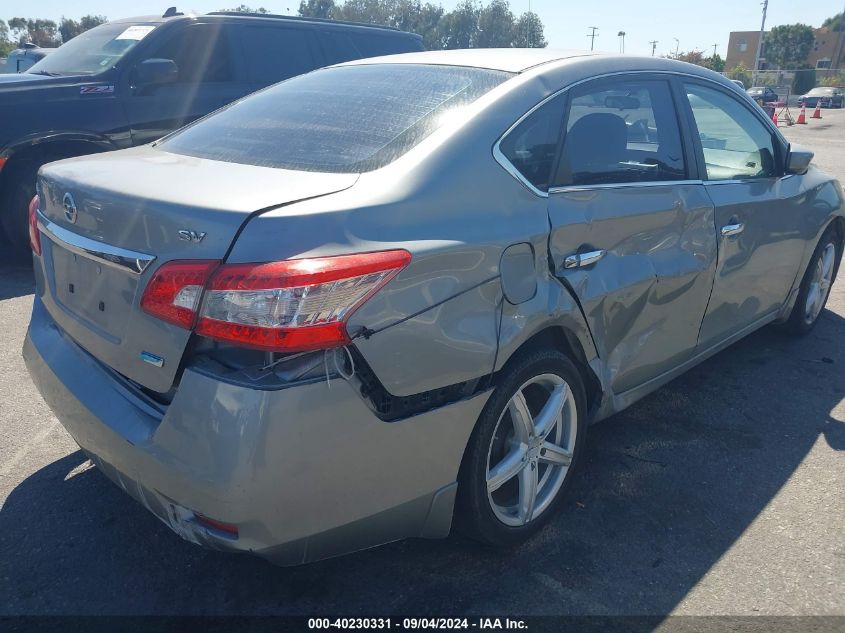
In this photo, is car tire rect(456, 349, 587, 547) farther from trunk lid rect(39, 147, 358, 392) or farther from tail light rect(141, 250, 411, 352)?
trunk lid rect(39, 147, 358, 392)

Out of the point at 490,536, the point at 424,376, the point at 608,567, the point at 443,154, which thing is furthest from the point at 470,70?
the point at 608,567

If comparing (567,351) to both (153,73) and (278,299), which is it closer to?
(278,299)

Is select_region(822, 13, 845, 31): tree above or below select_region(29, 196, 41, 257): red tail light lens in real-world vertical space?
above

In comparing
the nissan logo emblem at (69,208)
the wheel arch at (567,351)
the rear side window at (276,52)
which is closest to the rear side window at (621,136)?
the wheel arch at (567,351)

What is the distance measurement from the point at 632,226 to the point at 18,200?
5.16 metres

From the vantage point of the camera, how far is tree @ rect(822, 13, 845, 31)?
8106 centimetres

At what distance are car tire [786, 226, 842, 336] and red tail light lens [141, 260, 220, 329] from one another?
4.01 m

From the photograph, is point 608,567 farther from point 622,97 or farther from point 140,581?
point 622,97

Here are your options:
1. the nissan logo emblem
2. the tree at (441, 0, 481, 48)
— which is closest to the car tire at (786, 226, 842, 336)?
the nissan logo emblem

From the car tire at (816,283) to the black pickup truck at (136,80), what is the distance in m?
5.07

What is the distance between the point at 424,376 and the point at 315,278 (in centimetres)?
46

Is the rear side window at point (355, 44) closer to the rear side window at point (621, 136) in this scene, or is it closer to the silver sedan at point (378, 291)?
the silver sedan at point (378, 291)

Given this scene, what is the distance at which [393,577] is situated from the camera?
251cm

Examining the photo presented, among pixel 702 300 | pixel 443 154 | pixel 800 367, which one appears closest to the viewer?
pixel 443 154
